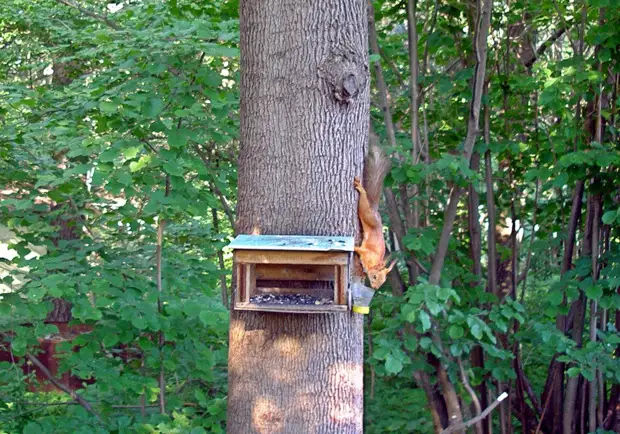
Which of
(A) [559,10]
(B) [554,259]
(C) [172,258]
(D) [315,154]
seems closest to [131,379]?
(C) [172,258]

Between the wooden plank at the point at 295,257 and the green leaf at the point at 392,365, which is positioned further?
the green leaf at the point at 392,365

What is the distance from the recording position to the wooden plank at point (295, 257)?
2.63 meters

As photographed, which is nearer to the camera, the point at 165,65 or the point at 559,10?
the point at 165,65

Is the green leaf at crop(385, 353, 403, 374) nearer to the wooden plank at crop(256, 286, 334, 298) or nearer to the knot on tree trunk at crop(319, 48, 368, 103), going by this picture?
the wooden plank at crop(256, 286, 334, 298)

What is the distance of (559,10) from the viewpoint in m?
5.29

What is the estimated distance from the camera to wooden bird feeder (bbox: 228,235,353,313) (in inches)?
104

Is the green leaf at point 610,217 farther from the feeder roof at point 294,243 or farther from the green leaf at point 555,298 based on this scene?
the feeder roof at point 294,243

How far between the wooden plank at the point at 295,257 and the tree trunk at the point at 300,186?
21cm

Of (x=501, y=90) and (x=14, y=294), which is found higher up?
(x=501, y=90)

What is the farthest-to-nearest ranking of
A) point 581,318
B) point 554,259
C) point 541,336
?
point 554,259, point 581,318, point 541,336

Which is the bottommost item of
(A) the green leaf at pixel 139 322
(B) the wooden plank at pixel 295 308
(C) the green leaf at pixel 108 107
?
(A) the green leaf at pixel 139 322

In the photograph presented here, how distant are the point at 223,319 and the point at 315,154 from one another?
141 cm

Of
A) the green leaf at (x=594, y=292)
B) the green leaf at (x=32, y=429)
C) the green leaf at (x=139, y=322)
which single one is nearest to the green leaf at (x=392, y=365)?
the green leaf at (x=139, y=322)

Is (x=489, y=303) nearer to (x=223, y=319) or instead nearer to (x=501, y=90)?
(x=501, y=90)
